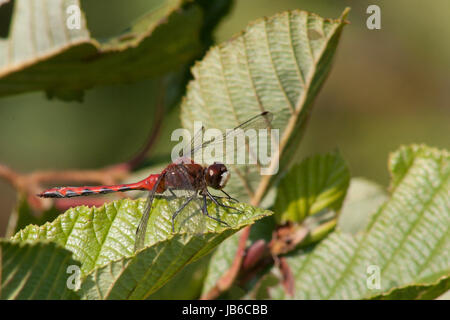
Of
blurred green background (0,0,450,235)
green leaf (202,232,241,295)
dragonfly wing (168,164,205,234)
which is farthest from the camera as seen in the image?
blurred green background (0,0,450,235)

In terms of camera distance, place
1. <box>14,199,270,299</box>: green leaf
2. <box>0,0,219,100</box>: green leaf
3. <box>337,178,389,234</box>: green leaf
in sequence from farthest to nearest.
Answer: <box>337,178,389,234</box>: green leaf
<box>0,0,219,100</box>: green leaf
<box>14,199,270,299</box>: green leaf

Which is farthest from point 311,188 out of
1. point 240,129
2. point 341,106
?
point 341,106

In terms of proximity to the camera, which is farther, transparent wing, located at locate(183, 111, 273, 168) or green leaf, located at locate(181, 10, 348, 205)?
transparent wing, located at locate(183, 111, 273, 168)

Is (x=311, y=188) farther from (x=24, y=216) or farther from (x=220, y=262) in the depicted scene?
(x=24, y=216)

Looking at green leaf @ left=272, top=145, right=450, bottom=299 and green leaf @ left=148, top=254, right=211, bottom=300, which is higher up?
green leaf @ left=272, top=145, right=450, bottom=299

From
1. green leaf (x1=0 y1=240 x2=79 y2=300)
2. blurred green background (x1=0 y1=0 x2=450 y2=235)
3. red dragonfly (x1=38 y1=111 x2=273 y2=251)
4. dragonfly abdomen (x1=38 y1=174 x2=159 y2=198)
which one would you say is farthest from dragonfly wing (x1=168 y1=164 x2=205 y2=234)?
blurred green background (x1=0 y1=0 x2=450 y2=235)

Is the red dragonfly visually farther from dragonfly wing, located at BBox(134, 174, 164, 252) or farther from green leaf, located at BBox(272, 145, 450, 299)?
green leaf, located at BBox(272, 145, 450, 299)

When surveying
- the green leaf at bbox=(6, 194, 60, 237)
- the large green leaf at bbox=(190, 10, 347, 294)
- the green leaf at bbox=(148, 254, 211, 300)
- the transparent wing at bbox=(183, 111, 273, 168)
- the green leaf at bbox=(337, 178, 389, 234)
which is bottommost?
the green leaf at bbox=(148, 254, 211, 300)

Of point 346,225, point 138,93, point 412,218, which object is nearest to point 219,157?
point 346,225
